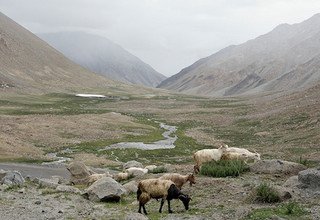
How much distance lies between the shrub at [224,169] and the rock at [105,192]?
6.55 m

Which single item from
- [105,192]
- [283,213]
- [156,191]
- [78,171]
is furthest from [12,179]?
[283,213]

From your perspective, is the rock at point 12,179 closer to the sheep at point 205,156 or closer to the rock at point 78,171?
the rock at point 78,171

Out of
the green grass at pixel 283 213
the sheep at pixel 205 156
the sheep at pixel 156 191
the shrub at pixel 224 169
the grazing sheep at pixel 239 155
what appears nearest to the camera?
the green grass at pixel 283 213

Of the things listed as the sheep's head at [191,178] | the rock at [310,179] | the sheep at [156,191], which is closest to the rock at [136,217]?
the sheep at [156,191]

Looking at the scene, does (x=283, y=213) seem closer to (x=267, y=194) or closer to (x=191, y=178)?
(x=267, y=194)

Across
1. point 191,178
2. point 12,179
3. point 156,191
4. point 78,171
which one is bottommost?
point 78,171

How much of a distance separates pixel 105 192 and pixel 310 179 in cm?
1136

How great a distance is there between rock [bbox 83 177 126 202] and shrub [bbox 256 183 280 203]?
783 centimetres

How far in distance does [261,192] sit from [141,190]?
238 inches

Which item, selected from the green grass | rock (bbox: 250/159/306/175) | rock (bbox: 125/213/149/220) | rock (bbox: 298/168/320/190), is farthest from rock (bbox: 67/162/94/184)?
the green grass

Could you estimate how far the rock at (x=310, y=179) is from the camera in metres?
24.5

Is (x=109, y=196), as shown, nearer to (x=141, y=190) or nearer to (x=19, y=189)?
(x=141, y=190)

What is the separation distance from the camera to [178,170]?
36250mm

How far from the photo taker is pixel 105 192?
2556 centimetres
